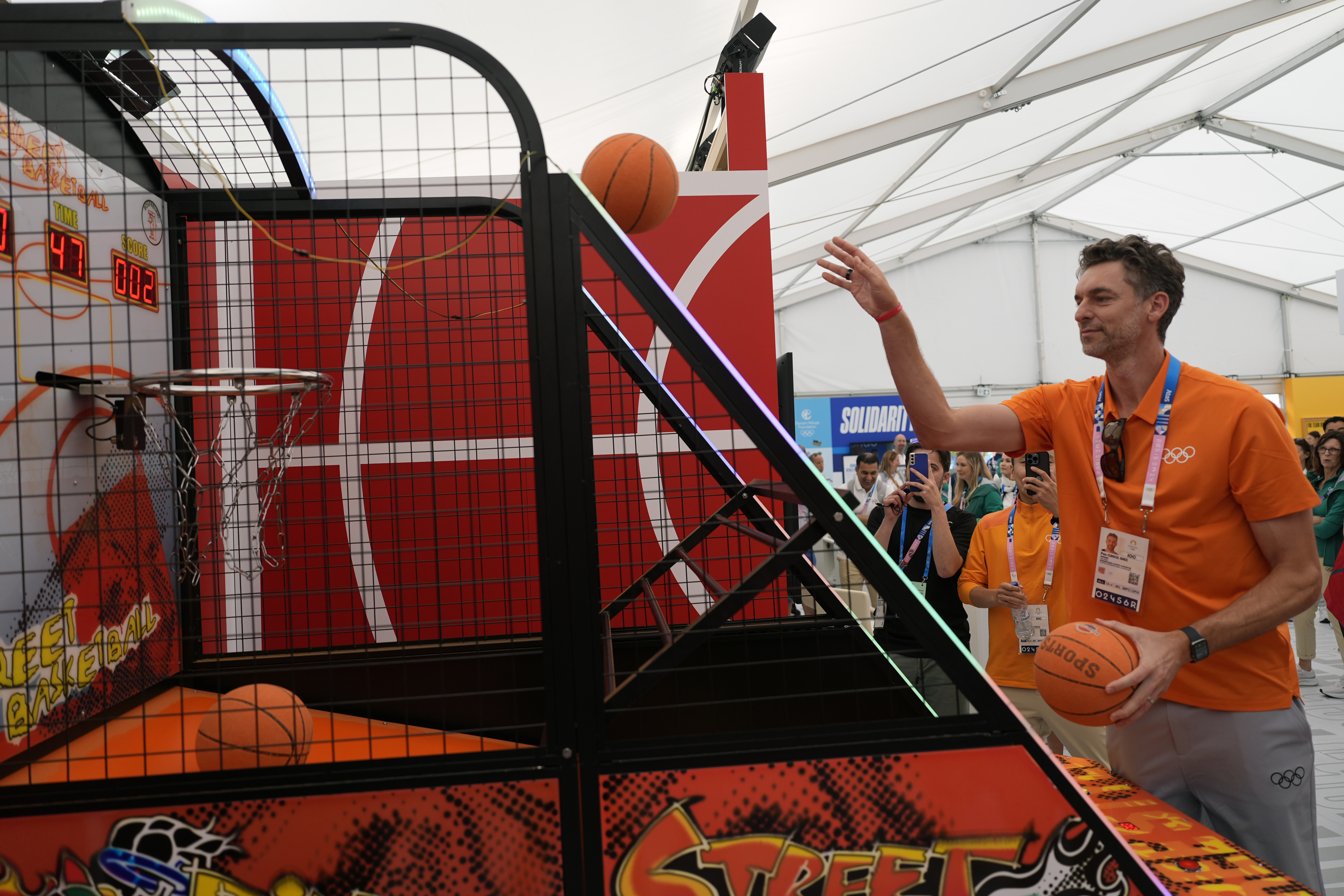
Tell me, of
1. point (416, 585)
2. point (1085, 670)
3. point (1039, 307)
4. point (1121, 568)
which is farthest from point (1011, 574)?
Answer: point (1039, 307)

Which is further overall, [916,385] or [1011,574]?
[1011,574]

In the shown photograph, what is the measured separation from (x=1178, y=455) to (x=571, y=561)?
1323mm

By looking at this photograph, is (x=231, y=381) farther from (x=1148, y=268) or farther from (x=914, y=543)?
(x=914, y=543)

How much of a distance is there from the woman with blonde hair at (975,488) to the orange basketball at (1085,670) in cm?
303

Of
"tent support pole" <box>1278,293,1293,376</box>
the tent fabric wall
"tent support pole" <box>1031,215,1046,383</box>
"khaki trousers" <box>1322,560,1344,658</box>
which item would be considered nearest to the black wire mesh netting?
"khaki trousers" <box>1322,560,1344,658</box>

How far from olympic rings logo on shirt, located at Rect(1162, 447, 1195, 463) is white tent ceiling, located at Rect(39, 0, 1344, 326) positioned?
3512 mm

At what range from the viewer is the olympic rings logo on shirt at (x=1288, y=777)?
1.70m

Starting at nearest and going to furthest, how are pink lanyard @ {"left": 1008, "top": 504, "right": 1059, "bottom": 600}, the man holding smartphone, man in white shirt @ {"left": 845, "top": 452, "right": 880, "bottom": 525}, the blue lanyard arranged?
1. pink lanyard @ {"left": 1008, "top": 504, "right": 1059, "bottom": 600}
2. the man holding smartphone
3. the blue lanyard
4. man in white shirt @ {"left": 845, "top": 452, "right": 880, "bottom": 525}

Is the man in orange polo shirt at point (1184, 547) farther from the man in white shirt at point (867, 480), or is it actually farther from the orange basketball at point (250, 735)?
the man in white shirt at point (867, 480)

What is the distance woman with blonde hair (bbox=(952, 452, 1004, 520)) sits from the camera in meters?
4.58

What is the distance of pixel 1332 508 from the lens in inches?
220

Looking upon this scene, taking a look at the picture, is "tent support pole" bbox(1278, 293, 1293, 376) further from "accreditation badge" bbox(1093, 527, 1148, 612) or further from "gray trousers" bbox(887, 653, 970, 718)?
"accreditation badge" bbox(1093, 527, 1148, 612)

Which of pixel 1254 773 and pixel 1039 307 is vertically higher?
pixel 1039 307

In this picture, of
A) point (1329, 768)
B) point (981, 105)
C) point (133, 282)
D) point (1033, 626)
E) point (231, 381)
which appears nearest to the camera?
point (231, 381)
